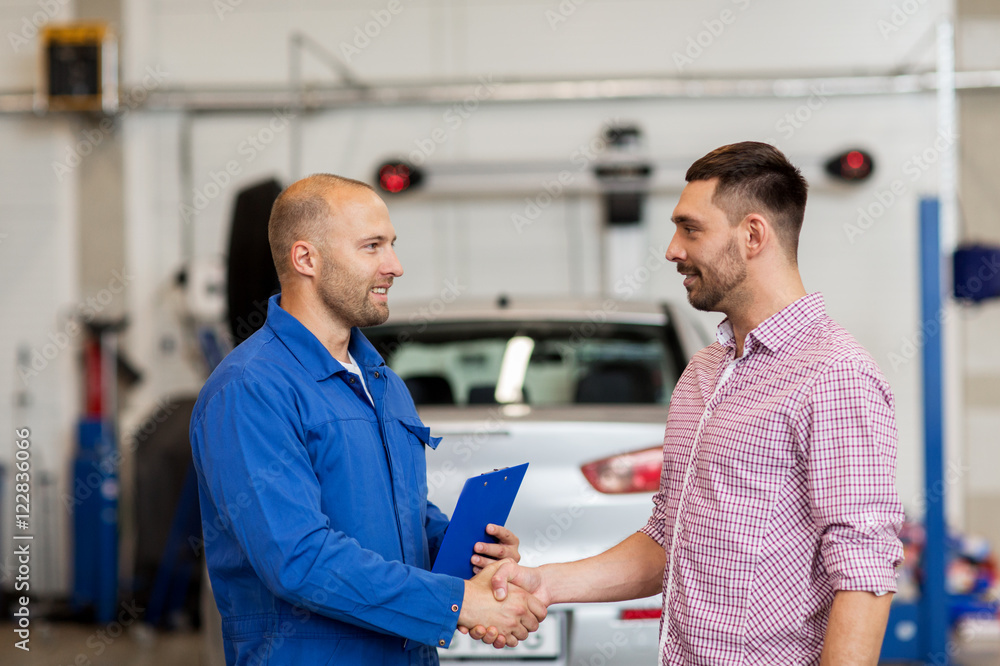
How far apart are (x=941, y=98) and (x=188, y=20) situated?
4.47 metres

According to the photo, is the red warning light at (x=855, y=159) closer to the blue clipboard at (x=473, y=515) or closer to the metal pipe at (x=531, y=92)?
the metal pipe at (x=531, y=92)

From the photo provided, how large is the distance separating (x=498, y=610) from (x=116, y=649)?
3.65 m

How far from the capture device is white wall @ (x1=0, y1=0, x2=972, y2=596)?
223 inches

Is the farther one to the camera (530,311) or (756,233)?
(530,311)

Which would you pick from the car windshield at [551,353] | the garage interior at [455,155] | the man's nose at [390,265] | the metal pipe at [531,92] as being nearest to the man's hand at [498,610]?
the man's nose at [390,265]

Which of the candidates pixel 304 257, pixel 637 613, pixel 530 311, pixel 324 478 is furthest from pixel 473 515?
pixel 530 311

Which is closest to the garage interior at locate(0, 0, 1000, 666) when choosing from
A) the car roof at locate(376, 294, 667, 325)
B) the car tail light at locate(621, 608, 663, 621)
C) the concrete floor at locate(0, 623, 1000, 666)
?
the concrete floor at locate(0, 623, 1000, 666)

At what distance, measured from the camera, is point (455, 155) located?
577cm

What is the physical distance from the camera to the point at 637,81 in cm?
562

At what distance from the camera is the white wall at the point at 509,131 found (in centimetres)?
565

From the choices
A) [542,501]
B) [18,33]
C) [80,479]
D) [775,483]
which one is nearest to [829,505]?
[775,483]

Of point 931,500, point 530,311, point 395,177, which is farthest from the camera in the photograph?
point 395,177

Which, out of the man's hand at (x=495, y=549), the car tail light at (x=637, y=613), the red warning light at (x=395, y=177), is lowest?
the car tail light at (x=637, y=613)

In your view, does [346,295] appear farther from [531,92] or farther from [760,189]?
[531,92]
